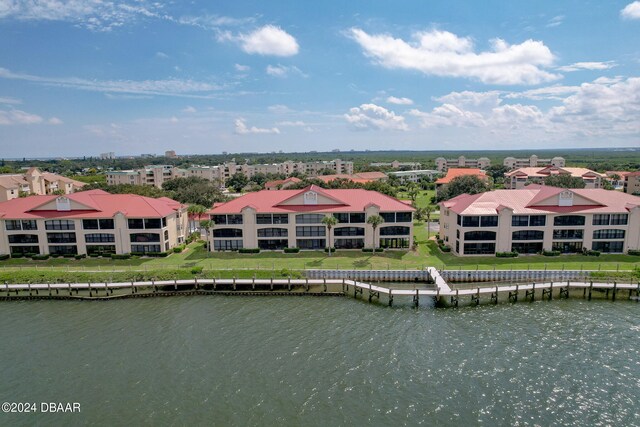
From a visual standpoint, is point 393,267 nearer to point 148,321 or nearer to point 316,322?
point 316,322

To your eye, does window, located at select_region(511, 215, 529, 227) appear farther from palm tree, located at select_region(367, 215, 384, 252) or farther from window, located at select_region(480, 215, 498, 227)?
palm tree, located at select_region(367, 215, 384, 252)

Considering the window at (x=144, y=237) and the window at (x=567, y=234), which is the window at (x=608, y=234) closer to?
the window at (x=567, y=234)

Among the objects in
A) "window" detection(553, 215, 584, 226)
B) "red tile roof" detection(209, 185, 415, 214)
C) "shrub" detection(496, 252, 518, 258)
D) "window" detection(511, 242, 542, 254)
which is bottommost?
"shrub" detection(496, 252, 518, 258)

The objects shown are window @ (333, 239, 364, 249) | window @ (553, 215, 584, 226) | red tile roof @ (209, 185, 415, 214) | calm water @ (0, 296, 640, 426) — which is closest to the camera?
calm water @ (0, 296, 640, 426)

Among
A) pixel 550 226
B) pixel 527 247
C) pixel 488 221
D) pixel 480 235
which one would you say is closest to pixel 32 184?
pixel 480 235

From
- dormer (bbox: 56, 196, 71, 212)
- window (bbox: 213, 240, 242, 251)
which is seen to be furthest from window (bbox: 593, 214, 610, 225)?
dormer (bbox: 56, 196, 71, 212)

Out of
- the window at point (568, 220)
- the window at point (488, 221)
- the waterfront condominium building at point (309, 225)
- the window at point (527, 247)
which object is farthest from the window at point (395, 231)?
the window at point (568, 220)
